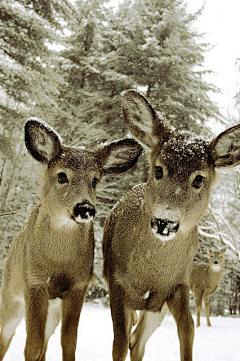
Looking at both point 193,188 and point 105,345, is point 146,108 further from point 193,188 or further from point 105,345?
point 105,345

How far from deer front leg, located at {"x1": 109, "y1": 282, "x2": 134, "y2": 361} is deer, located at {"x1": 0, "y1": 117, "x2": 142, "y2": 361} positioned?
0.27 m

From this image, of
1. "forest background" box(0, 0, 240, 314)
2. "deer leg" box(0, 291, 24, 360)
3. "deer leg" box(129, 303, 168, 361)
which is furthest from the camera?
"forest background" box(0, 0, 240, 314)

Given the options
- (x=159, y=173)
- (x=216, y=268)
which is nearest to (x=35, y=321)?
(x=159, y=173)

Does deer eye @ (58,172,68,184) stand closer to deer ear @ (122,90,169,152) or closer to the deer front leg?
deer ear @ (122,90,169,152)

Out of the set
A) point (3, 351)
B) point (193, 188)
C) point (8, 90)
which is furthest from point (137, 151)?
point (8, 90)

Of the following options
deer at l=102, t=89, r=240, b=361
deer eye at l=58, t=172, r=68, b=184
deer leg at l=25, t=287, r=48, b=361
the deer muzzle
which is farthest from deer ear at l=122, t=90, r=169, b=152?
deer leg at l=25, t=287, r=48, b=361

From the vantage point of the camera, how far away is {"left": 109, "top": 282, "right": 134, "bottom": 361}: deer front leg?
12.4 feet

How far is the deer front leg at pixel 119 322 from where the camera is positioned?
3.78 m

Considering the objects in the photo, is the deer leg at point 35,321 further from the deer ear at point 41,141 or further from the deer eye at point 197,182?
the deer eye at point 197,182

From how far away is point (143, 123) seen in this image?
4.14 metres

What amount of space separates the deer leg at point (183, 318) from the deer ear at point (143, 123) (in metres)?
1.34

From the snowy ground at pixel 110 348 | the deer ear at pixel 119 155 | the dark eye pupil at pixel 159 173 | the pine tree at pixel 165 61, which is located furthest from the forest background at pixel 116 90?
the dark eye pupil at pixel 159 173

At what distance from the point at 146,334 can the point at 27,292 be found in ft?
5.75

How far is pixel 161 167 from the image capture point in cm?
379
